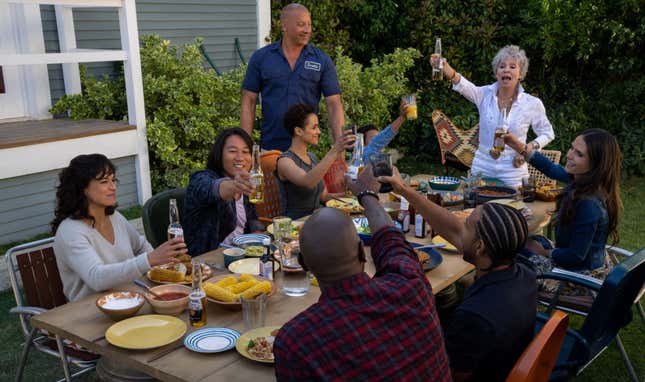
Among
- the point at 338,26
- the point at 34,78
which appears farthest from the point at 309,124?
the point at 338,26

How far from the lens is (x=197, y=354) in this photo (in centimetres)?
237

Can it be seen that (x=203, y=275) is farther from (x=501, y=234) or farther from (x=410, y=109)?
(x=410, y=109)

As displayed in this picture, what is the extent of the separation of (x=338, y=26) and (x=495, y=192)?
6.11m

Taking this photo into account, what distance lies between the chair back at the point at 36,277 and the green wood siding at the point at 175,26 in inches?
173

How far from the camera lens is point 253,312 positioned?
100 inches

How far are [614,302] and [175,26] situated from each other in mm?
6948

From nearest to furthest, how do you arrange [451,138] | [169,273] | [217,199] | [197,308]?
[197,308] < [169,273] < [217,199] < [451,138]

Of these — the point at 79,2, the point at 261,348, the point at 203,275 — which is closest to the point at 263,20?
the point at 79,2

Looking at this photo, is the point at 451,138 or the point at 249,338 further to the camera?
the point at 451,138

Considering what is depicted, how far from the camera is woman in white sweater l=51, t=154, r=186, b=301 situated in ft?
9.64

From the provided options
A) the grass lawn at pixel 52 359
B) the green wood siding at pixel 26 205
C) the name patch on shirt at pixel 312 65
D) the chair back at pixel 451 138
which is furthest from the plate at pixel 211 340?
the chair back at pixel 451 138

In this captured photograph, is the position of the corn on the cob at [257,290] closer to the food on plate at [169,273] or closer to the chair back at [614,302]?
the food on plate at [169,273]

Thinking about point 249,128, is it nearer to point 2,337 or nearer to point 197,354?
point 2,337

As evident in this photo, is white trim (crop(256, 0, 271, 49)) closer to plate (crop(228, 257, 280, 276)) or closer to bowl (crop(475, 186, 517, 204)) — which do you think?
bowl (crop(475, 186, 517, 204))
